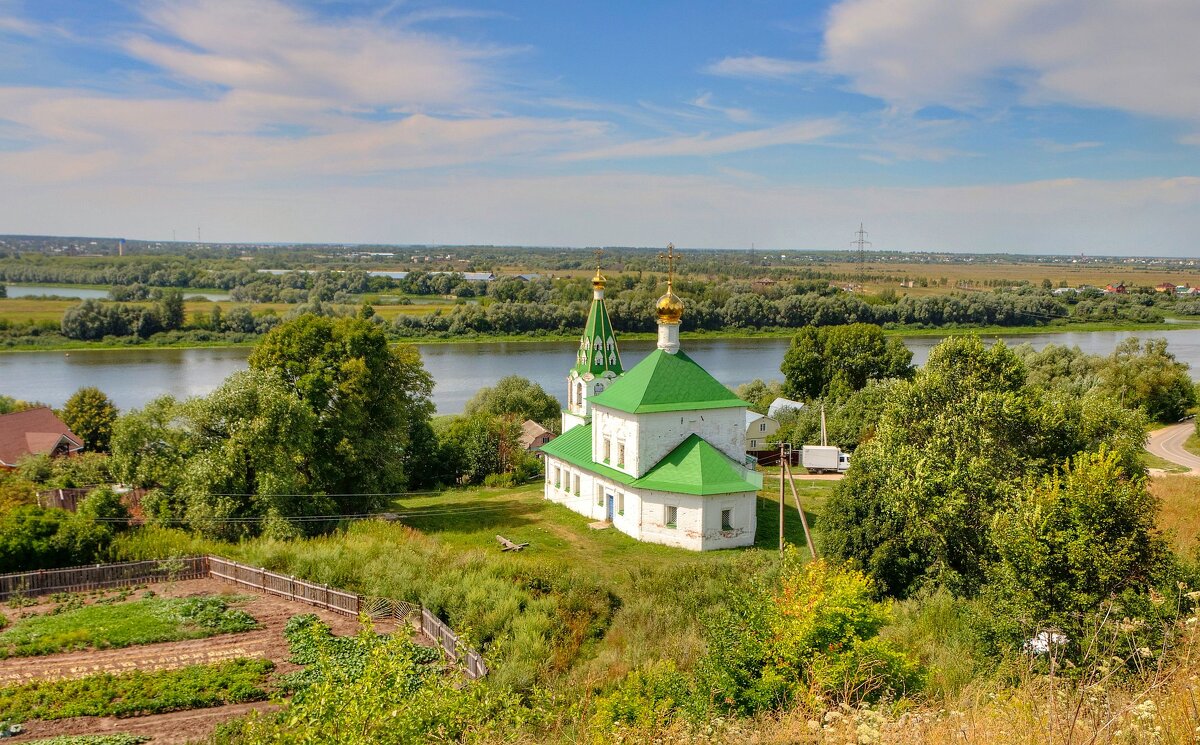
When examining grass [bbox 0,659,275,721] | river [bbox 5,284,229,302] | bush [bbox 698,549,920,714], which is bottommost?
grass [bbox 0,659,275,721]

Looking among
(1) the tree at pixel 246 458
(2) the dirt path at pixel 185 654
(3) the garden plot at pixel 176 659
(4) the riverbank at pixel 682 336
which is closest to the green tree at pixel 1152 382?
(4) the riverbank at pixel 682 336

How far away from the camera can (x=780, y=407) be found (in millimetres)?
36250

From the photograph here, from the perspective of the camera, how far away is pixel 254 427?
18.6 meters

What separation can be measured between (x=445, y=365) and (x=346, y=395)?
35.5 metres

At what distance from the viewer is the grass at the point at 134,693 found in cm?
1063

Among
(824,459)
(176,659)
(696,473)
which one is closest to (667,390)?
(696,473)

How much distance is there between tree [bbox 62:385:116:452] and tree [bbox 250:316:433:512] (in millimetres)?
11273

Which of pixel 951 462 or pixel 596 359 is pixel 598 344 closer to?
pixel 596 359

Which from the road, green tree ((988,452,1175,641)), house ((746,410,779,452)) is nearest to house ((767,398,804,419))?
house ((746,410,779,452))

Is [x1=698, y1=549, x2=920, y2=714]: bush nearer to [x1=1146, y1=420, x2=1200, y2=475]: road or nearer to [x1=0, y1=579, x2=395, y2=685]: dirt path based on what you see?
[x1=0, y1=579, x2=395, y2=685]: dirt path

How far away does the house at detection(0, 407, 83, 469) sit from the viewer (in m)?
25.9

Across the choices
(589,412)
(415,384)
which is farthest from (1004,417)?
(415,384)

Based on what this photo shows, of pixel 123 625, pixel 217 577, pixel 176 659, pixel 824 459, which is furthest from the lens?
pixel 824 459

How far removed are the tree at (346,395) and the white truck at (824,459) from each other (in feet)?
46.4
